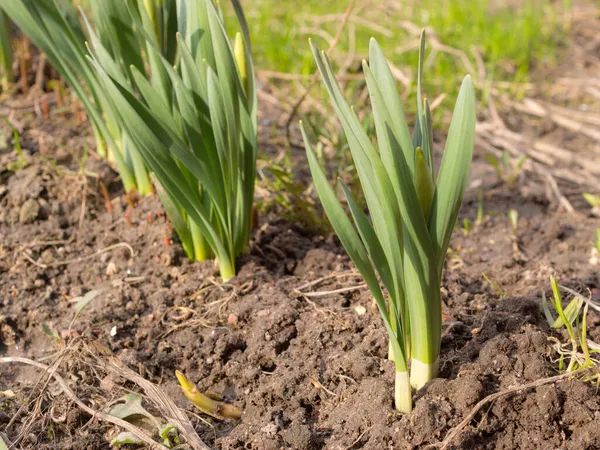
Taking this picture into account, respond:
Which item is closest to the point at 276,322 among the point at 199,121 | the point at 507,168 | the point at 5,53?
the point at 199,121

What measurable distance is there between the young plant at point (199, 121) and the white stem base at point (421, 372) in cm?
74

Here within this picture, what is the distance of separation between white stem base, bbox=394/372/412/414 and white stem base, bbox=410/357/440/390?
0.13 feet

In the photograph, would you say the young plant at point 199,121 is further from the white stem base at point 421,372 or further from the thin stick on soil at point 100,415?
the white stem base at point 421,372

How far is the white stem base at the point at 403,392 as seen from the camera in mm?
1631

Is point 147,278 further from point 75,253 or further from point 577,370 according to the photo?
point 577,370

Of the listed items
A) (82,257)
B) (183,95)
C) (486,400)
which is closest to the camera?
(486,400)

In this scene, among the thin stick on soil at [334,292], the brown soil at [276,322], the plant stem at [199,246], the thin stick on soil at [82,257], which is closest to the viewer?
the brown soil at [276,322]

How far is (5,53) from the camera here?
3268mm

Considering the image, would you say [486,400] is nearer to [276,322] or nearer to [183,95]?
[276,322]

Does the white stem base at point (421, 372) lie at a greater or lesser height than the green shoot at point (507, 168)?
greater

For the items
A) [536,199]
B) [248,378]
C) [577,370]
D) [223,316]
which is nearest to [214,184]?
[223,316]

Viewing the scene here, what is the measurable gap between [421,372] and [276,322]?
1.59 ft

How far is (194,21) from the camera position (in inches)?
81.0

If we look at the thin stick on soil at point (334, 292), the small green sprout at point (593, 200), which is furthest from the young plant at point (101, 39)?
the small green sprout at point (593, 200)
